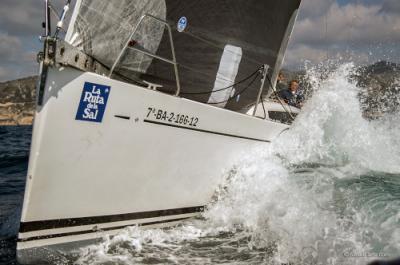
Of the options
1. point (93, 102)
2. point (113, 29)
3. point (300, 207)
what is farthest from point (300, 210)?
point (113, 29)

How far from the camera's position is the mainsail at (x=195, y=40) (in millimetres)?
4195

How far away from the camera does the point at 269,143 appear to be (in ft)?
19.2

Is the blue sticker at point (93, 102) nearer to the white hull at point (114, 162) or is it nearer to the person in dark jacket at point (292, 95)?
the white hull at point (114, 162)

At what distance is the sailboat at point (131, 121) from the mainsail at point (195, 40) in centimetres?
1

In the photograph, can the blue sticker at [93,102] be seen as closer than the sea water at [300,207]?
Yes

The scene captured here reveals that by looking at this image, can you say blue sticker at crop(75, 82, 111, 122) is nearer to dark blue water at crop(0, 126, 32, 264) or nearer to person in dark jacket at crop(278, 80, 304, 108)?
dark blue water at crop(0, 126, 32, 264)

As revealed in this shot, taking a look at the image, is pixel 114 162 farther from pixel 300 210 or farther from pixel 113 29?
pixel 300 210

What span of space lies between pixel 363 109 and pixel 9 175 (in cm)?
689

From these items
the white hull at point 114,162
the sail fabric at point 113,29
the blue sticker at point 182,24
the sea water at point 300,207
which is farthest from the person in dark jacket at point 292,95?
the sail fabric at point 113,29

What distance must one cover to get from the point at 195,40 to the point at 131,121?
166 centimetres

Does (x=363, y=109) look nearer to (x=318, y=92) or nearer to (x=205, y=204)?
(x=318, y=92)

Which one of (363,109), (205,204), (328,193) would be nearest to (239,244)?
(205,204)

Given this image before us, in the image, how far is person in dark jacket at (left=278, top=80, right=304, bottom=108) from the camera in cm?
839

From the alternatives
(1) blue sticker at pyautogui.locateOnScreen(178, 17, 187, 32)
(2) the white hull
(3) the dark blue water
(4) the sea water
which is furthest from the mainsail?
(3) the dark blue water
